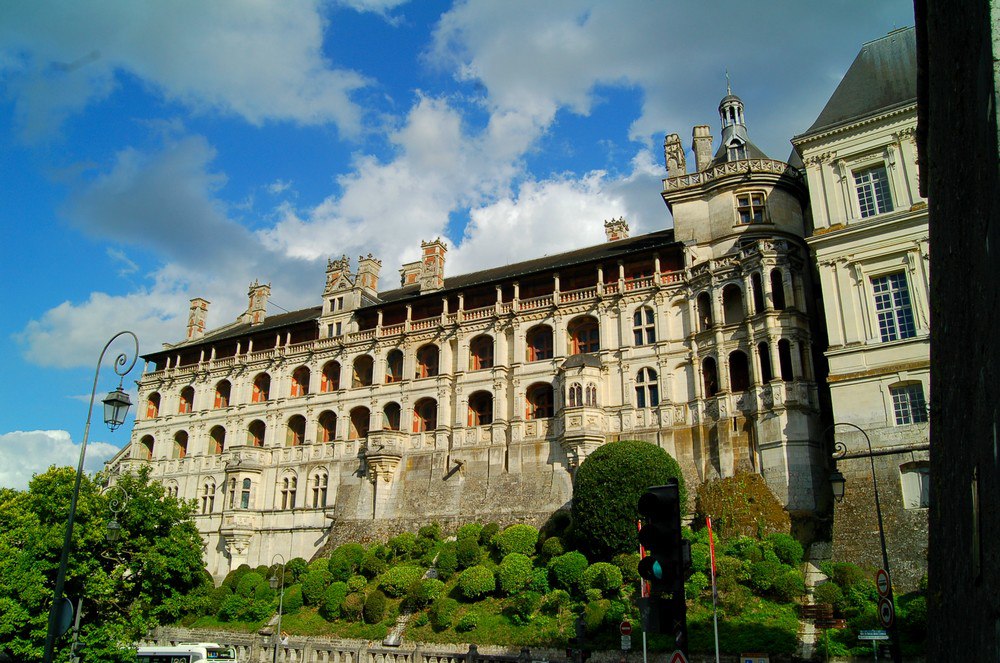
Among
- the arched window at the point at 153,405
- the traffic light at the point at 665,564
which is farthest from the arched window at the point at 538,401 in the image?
the traffic light at the point at 665,564

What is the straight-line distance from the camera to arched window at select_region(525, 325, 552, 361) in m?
48.7

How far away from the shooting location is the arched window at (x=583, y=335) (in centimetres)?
4741

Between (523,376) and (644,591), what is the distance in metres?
23.4

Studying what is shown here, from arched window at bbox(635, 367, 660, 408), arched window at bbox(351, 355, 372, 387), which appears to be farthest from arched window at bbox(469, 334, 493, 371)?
arched window at bbox(635, 367, 660, 408)

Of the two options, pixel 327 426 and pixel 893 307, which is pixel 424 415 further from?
pixel 893 307

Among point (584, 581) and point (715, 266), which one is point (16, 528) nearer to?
point (584, 581)

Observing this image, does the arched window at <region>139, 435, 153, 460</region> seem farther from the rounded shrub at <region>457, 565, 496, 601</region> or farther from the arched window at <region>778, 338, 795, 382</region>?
the arched window at <region>778, 338, 795, 382</region>

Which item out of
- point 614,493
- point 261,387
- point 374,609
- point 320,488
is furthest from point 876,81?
point 261,387

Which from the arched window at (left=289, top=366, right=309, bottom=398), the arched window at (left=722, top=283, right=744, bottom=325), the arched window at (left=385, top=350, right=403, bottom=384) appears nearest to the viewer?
the arched window at (left=722, top=283, right=744, bottom=325)

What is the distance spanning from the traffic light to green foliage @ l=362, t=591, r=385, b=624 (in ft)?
104

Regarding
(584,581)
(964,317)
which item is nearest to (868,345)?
(584,581)

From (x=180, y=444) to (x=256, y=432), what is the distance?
8276 mm

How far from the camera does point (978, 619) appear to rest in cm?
745

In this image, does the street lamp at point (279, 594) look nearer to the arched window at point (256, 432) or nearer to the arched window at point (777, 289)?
the arched window at point (256, 432)
